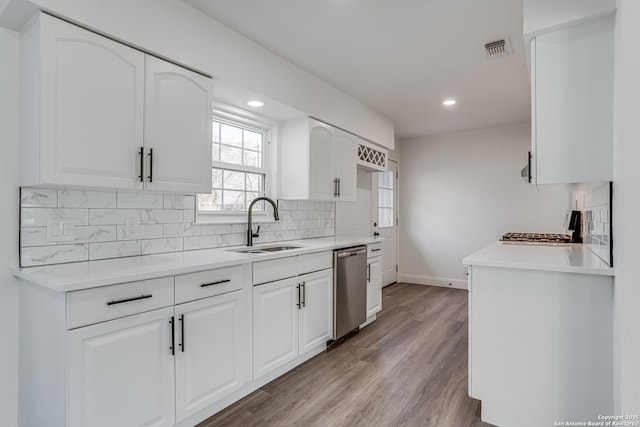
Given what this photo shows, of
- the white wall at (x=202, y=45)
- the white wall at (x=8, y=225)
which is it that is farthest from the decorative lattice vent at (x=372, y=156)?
the white wall at (x=8, y=225)

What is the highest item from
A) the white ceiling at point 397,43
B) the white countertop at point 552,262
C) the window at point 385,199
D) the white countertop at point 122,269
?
the white ceiling at point 397,43

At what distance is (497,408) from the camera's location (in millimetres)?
1875

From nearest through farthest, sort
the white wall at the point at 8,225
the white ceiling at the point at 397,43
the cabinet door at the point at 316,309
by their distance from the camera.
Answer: the white wall at the point at 8,225
the white ceiling at the point at 397,43
the cabinet door at the point at 316,309

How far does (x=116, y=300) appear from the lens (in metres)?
1.53

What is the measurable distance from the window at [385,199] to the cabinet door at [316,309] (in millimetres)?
2650

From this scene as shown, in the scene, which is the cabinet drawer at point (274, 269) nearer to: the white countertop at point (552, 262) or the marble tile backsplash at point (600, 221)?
the white countertop at point (552, 262)

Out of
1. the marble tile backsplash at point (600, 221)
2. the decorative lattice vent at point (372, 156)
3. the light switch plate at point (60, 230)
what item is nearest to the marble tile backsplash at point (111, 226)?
the light switch plate at point (60, 230)

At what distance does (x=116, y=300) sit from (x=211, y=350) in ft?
2.09

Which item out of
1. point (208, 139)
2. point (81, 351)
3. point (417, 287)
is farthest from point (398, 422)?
point (417, 287)

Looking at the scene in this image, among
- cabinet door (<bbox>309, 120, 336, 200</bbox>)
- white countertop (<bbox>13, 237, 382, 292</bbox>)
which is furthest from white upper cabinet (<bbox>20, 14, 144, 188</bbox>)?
cabinet door (<bbox>309, 120, 336, 200</bbox>)

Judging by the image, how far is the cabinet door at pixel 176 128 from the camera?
6.42 ft

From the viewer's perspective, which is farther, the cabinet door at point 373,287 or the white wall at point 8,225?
the cabinet door at point 373,287

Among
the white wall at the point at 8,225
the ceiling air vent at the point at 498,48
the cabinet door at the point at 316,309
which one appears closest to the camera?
the white wall at the point at 8,225

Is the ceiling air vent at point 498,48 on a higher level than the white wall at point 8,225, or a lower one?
higher
